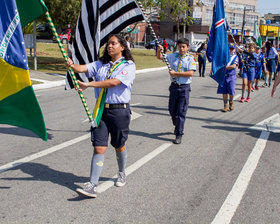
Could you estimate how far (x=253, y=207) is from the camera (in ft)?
13.5

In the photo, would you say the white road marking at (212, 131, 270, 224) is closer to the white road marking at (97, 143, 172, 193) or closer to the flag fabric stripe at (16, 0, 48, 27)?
the white road marking at (97, 143, 172, 193)

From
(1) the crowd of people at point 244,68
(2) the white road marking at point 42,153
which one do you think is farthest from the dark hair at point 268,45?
(2) the white road marking at point 42,153

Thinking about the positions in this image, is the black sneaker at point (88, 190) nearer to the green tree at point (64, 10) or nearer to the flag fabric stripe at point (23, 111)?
the flag fabric stripe at point (23, 111)

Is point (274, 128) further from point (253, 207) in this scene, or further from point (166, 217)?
point (166, 217)

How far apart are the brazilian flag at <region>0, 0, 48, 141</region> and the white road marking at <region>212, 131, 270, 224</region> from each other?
2201 millimetres

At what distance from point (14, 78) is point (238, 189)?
3.12m

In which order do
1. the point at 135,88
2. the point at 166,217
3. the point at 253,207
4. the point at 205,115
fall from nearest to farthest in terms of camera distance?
the point at 166,217
the point at 253,207
the point at 205,115
the point at 135,88

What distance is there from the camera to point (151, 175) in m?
5.02

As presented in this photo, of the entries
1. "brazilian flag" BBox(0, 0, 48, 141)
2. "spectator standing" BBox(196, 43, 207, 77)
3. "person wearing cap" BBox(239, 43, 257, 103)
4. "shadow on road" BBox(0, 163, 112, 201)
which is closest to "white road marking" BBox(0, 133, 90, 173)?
"shadow on road" BBox(0, 163, 112, 201)

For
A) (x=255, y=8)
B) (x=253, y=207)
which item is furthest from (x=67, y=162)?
(x=255, y=8)

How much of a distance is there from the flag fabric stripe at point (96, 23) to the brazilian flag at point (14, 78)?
46.7 inches

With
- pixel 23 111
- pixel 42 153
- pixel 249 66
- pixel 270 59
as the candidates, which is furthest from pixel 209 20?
pixel 23 111

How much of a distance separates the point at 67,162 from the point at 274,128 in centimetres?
516

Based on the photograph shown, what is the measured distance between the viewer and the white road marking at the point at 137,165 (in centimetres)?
456
